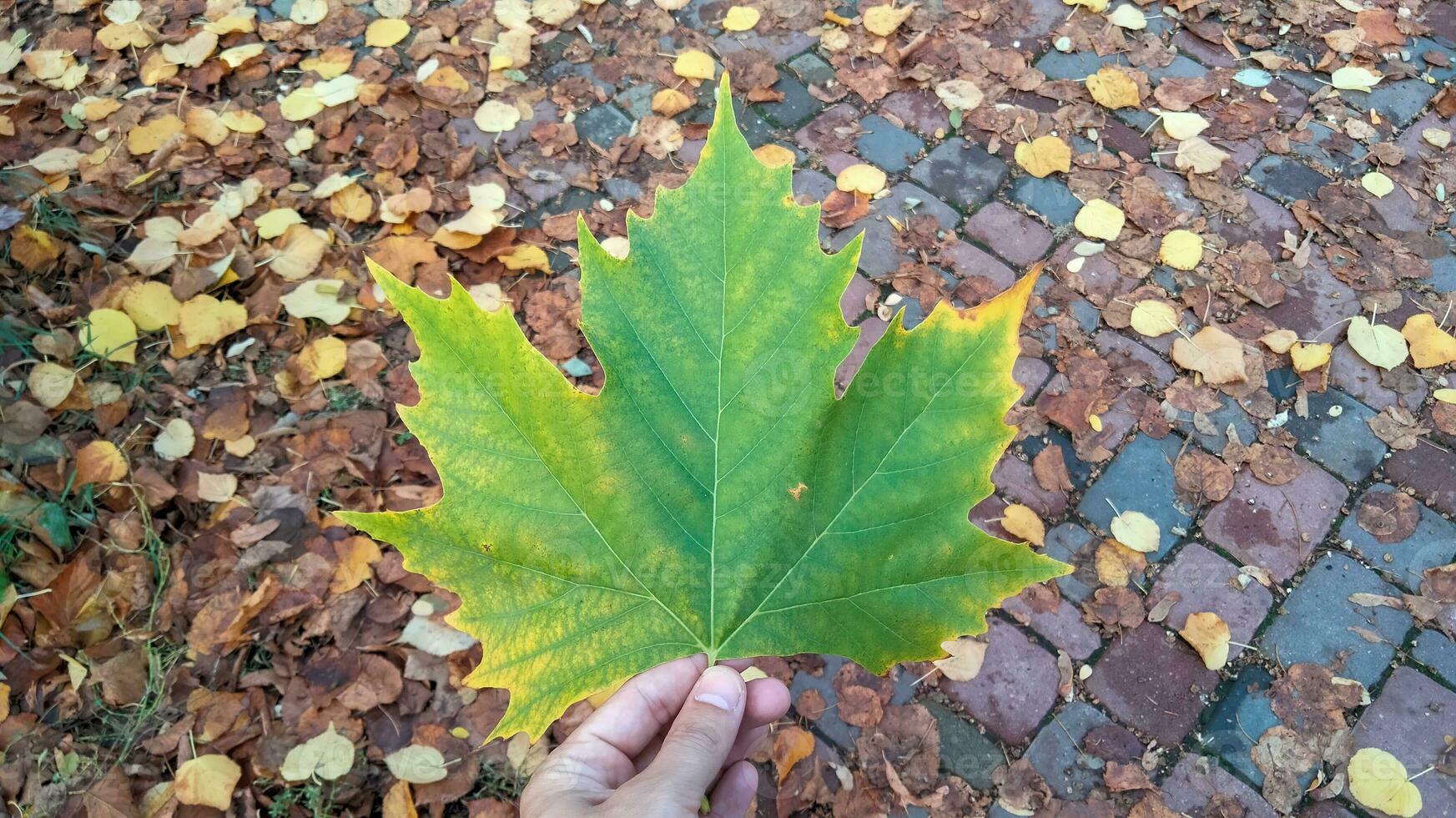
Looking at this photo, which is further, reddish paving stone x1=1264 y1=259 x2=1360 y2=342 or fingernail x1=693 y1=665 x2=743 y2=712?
reddish paving stone x1=1264 y1=259 x2=1360 y2=342

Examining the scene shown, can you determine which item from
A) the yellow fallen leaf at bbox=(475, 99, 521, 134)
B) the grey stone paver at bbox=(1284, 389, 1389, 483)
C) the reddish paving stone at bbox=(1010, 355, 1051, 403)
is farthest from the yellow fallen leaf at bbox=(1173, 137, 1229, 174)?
the yellow fallen leaf at bbox=(475, 99, 521, 134)

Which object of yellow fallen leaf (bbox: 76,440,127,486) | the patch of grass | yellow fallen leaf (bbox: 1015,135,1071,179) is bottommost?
the patch of grass

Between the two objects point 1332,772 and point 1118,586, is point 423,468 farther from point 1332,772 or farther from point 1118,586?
point 1332,772

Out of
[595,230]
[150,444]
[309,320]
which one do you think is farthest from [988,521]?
[150,444]

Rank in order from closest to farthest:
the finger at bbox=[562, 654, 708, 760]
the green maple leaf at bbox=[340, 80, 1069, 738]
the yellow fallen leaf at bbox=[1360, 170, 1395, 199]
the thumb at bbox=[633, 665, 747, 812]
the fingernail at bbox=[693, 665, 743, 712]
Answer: the green maple leaf at bbox=[340, 80, 1069, 738] < the thumb at bbox=[633, 665, 747, 812] < the fingernail at bbox=[693, 665, 743, 712] < the finger at bbox=[562, 654, 708, 760] < the yellow fallen leaf at bbox=[1360, 170, 1395, 199]

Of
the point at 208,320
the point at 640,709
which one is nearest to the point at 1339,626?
the point at 640,709

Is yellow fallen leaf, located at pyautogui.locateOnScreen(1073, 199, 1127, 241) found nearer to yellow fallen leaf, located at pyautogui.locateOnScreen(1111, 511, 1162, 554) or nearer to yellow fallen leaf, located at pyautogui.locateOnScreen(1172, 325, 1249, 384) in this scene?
yellow fallen leaf, located at pyautogui.locateOnScreen(1172, 325, 1249, 384)

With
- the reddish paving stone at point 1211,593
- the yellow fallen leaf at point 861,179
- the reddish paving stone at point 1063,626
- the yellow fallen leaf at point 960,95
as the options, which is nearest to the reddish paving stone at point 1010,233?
the yellow fallen leaf at point 861,179
